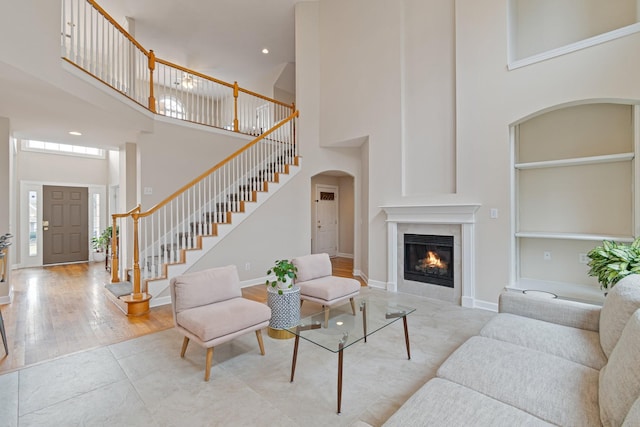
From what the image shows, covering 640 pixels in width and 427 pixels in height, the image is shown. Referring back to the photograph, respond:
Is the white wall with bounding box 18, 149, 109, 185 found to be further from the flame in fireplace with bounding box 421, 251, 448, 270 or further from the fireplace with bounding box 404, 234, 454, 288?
the flame in fireplace with bounding box 421, 251, 448, 270

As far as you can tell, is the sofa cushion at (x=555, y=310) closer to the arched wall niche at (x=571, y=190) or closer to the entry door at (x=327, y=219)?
the arched wall niche at (x=571, y=190)

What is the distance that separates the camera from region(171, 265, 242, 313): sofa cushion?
2.55 metres

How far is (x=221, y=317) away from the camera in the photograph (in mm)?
2414

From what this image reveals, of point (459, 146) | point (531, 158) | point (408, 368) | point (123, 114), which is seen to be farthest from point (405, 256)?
point (123, 114)

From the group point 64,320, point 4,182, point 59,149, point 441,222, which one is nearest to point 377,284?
point 441,222

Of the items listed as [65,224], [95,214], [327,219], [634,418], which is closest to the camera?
[634,418]

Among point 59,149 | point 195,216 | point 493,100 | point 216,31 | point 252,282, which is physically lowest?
point 252,282

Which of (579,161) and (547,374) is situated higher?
(579,161)

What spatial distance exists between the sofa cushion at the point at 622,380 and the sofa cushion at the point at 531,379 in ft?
0.28

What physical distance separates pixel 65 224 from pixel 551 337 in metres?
9.77

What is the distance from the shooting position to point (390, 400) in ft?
6.65

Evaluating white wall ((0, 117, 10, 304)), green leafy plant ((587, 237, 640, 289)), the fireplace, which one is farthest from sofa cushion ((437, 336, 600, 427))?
white wall ((0, 117, 10, 304))

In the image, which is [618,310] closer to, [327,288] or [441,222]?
[327,288]

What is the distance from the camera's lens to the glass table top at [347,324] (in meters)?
2.06
